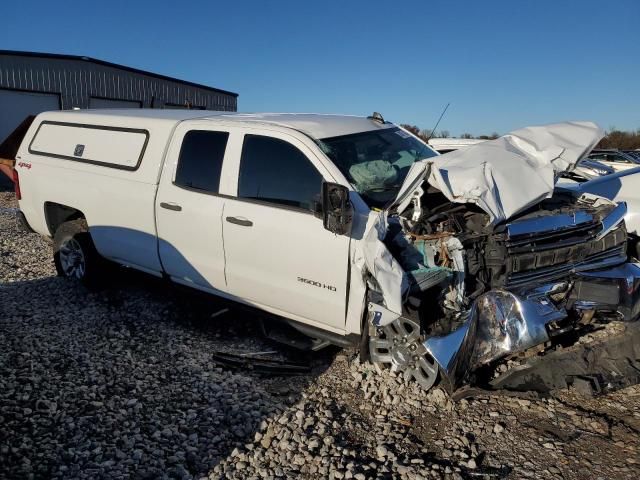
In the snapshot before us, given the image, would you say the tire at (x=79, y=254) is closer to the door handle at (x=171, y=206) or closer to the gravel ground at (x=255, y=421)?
the gravel ground at (x=255, y=421)

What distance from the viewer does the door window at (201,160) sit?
14.5ft

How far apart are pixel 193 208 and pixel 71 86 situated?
682 inches

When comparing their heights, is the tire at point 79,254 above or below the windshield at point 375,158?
below

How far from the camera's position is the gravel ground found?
3.02 metres

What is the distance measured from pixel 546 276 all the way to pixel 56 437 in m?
3.46

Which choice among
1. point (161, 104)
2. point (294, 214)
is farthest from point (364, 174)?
point (161, 104)

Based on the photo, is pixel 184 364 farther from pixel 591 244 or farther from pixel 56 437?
pixel 591 244

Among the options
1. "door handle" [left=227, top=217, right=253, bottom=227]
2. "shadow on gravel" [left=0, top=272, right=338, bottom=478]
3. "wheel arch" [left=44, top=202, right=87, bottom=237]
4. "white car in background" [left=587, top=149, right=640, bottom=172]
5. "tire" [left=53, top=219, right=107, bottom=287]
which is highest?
"door handle" [left=227, top=217, right=253, bottom=227]

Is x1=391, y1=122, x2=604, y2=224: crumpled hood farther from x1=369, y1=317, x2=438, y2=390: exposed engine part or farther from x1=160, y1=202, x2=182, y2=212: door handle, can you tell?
x1=160, y1=202, x2=182, y2=212: door handle

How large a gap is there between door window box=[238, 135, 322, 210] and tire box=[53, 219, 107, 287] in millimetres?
2465

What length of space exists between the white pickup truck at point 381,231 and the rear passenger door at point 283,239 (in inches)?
0.4

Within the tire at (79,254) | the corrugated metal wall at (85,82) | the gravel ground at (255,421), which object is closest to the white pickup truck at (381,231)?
the gravel ground at (255,421)

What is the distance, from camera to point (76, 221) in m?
5.86

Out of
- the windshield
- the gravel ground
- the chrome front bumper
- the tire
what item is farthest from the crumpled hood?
the tire
